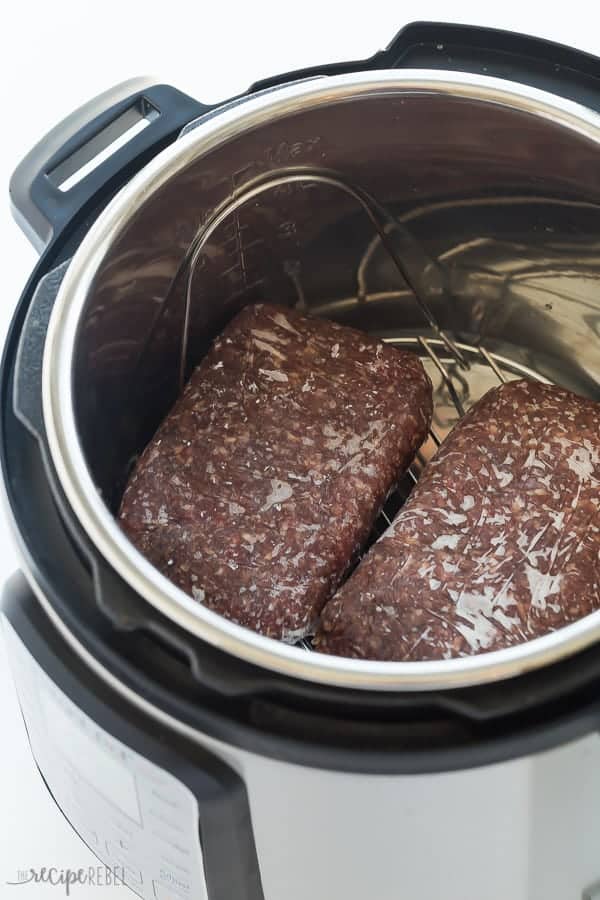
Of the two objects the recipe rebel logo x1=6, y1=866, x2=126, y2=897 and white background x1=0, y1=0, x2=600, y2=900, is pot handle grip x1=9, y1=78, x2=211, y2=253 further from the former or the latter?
the recipe rebel logo x1=6, y1=866, x2=126, y2=897

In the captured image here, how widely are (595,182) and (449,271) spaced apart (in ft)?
0.83

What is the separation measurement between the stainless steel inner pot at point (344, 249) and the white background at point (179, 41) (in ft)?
1.46

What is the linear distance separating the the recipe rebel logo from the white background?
0.79 m

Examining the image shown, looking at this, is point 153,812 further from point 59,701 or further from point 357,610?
point 357,610

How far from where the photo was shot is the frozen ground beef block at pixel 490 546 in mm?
1014

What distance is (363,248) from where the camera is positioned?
1.33m

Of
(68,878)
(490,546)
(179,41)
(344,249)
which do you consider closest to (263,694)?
(490,546)

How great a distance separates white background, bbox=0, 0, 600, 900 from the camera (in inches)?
65.9

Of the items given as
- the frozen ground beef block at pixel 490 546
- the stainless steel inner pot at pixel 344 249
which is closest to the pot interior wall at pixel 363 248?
the stainless steel inner pot at pixel 344 249

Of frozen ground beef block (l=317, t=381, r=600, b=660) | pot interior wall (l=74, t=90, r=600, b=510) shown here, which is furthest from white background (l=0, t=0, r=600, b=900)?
frozen ground beef block (l=317, t=381, r=600, b=660)

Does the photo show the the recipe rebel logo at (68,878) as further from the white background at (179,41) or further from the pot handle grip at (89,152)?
the white background at (179,41)

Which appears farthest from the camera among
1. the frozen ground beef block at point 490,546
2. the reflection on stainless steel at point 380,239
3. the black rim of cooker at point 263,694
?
the reflection on stainless steel at point 380,239

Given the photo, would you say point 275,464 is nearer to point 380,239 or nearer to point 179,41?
point 380,239

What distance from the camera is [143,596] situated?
2.64 feet
